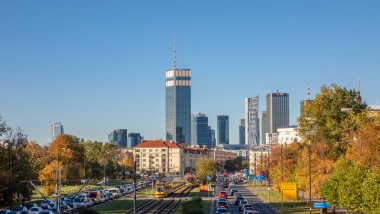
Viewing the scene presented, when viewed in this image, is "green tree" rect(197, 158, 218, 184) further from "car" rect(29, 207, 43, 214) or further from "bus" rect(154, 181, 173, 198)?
"car" rect(29, 207, 43, 214)

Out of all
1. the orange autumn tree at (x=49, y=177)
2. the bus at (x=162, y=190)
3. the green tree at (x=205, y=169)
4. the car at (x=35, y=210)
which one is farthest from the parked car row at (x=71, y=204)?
the green tree at (x=205, y=169)

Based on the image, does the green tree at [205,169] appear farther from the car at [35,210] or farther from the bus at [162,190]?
the car at [35,210]

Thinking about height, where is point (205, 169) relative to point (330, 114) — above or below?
below

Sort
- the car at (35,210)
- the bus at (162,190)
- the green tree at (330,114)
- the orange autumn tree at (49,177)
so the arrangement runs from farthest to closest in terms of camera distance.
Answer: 1. the bus at (162,190)
2. the orange autumn tree at (49,177)
3. the green tree at (330,114)
4. the car at (35,210)

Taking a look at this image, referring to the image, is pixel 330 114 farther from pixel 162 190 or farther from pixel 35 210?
pixel 35 210

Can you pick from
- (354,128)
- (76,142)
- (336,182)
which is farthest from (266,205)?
(76,142)

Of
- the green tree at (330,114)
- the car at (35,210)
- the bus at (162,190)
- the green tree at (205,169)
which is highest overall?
the green tree at (330,114)

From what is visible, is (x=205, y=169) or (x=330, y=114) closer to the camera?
(x=330, y=114)

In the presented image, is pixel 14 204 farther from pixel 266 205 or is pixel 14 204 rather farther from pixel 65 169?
pixel 266 205

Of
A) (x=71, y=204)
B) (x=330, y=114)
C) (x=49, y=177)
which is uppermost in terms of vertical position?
(x=330, y=114)

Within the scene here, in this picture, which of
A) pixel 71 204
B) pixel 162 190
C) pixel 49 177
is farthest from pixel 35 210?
pixel 162 190

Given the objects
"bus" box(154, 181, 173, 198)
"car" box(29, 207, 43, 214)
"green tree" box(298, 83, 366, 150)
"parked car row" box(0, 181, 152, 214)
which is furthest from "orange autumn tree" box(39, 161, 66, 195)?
"green tree" box(298, 83, 366, 150)

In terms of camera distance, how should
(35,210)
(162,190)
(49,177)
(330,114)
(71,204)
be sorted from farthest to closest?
(162,190)
(49,177)
(330,114)
(71,204)
(35,210)

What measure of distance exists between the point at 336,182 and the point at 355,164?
20.9 ft
